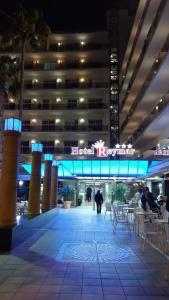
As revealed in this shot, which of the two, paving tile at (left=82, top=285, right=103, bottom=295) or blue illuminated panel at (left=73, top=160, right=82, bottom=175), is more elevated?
blue illuminated panel at (left=73, top=160, right=82, bottom=175)

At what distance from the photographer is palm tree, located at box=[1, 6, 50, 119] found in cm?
2153

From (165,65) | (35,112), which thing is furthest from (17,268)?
(35,112)

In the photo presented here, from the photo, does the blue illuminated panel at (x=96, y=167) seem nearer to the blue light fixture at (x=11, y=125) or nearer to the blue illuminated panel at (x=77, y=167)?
the blue illuminated panel at (x=77, y=167)

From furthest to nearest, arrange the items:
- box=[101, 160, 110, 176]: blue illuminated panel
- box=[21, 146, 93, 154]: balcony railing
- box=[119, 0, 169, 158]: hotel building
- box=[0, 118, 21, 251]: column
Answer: box=[21, 146, 93, 154]: balcony railing
box=[101, 160, 110, 176]: blue illuminated panel
box=[119, 0, 169, 158]: hotel building
box=[0, 118, 21, 251]: column

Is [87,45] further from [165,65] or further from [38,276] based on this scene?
[38,276]

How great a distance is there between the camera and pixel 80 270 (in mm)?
8211

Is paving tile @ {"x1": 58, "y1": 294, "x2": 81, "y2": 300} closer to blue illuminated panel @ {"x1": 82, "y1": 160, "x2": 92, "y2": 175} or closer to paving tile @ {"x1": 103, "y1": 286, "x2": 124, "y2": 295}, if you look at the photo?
paving tile @ {"x1": 103, "y1": 286, "x2": 124, "y2": 295}

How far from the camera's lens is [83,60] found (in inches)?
2048

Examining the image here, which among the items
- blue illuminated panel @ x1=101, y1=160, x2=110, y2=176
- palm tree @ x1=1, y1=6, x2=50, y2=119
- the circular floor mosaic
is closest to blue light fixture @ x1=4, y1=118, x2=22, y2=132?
the circular floor mosaic

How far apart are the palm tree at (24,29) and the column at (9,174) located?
9466 mm

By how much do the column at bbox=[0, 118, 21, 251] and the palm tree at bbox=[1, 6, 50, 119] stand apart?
947 cm

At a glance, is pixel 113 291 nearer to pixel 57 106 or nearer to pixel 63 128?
pixel 63 128

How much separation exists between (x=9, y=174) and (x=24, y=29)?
13836 mm

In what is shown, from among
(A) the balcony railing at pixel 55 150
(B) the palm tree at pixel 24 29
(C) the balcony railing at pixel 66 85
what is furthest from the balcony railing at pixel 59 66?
(B) the palm tree at pixel 24 29
